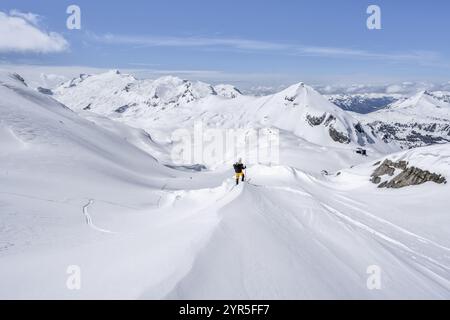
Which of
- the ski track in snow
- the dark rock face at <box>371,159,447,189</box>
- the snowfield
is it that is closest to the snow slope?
the snowfield

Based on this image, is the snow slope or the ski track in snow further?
the ski track in snow

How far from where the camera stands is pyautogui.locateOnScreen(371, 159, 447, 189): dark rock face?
100 feet

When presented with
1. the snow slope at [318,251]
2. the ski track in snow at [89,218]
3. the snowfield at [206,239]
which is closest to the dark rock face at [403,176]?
the snowfield at [206,239]

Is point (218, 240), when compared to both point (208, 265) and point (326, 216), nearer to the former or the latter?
point (208, 265)

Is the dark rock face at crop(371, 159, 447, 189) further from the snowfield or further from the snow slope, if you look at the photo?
the snow slope

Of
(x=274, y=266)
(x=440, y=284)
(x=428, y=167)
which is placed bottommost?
(x=440, y=284)

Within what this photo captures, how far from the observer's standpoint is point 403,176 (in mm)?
34406

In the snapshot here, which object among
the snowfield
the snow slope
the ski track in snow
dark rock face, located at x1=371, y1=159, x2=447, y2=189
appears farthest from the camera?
dark rock face, located at x1=371, y1=159, x2=447, y2=189

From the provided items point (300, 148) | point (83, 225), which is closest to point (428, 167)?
point (83, 225)

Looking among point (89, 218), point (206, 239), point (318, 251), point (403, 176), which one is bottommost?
point (318, 251)

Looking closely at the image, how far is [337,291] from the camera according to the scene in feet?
33.2

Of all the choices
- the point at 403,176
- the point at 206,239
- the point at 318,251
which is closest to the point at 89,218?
the point at 206,239

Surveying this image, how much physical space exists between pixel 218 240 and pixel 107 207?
12.5 metres

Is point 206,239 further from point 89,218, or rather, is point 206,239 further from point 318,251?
point 89,218
